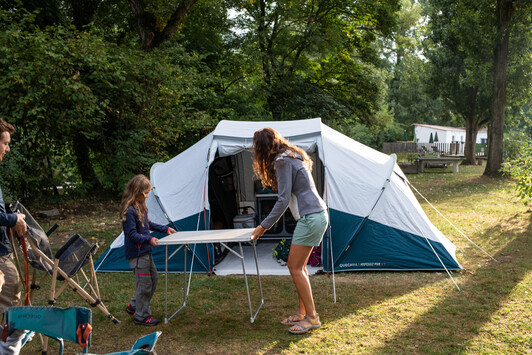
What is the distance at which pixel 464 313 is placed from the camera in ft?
13.9

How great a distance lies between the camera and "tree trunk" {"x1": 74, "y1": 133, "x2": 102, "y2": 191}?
469 inches

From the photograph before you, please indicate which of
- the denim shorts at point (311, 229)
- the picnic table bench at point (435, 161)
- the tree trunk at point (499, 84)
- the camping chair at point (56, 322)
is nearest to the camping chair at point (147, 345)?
the camping chair at point (56, 322)

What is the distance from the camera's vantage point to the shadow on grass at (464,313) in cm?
361

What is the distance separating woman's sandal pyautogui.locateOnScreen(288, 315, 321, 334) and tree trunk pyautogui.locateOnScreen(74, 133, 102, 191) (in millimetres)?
9296

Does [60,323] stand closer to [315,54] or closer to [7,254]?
[7,254]

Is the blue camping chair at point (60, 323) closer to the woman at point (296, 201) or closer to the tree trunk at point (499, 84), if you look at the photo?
the woman at point (296, 201)

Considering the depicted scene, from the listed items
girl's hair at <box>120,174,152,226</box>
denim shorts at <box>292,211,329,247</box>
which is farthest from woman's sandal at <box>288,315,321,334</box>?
girl's hair at <box>120,174,152,226</box>

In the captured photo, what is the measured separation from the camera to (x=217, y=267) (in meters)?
6.00

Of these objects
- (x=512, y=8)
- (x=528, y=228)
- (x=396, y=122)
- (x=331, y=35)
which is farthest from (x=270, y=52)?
(x=396, y=122)

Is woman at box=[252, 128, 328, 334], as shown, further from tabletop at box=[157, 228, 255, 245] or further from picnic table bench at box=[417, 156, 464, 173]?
picnic table bench at box=[417, 156, 464, 173]

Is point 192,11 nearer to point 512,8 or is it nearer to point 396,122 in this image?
point 512,8

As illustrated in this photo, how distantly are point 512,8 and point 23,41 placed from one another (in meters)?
14.2

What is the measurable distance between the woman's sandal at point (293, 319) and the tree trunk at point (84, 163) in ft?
29.9

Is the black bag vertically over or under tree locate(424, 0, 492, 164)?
under
